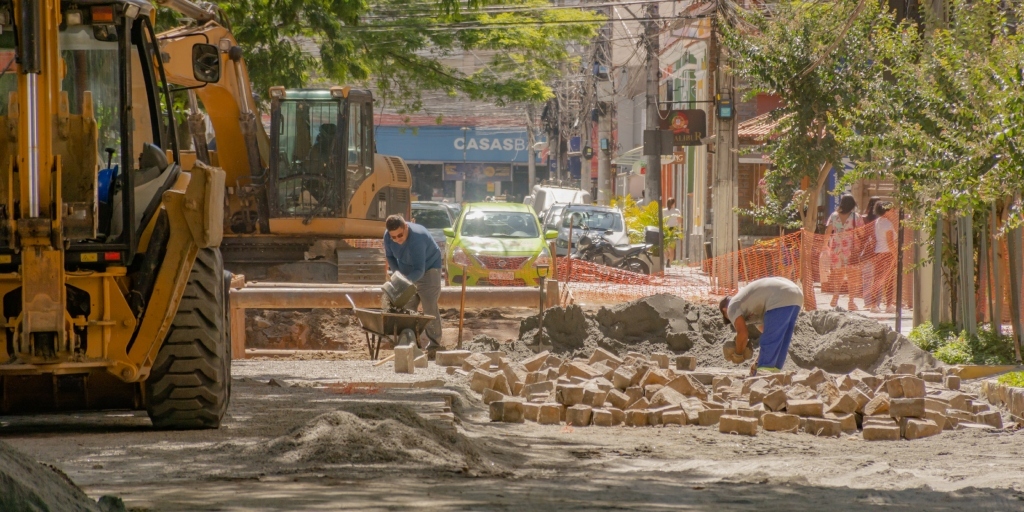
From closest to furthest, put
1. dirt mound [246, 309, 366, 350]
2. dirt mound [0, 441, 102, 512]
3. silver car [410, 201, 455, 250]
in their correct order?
dirt mound [0, 441, 102, 512] → dirt mound [246, 309, 366, 350] → silver car [410, 201, 455, 250]

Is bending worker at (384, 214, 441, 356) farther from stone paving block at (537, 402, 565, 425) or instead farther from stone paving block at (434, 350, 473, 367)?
stone paving block at (537, 402, 565, 425)

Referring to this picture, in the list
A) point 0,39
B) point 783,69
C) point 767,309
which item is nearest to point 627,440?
point 767,309

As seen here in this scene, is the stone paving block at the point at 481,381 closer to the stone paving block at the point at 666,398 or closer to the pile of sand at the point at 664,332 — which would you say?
the stone paving block at the point at 666,398

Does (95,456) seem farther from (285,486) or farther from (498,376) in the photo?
(498,376)

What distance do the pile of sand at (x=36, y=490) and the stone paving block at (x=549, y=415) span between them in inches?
214

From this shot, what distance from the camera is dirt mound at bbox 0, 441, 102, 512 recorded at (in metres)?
4.22

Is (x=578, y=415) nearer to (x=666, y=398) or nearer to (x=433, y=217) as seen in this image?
(x=666, y=398)

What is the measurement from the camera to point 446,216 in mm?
30047

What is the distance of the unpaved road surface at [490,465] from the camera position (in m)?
5.63

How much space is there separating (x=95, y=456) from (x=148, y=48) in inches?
101

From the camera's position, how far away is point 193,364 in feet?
25.4

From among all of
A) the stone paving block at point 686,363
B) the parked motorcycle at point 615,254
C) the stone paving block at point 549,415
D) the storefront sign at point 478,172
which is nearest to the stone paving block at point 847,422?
the stone paving block at point 549,415

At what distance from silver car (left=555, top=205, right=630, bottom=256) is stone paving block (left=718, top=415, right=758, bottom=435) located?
17.5m

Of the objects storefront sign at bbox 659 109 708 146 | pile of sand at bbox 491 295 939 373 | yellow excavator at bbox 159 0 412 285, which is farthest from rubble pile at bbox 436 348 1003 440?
storefront sign at bbox 659 109 708 146
